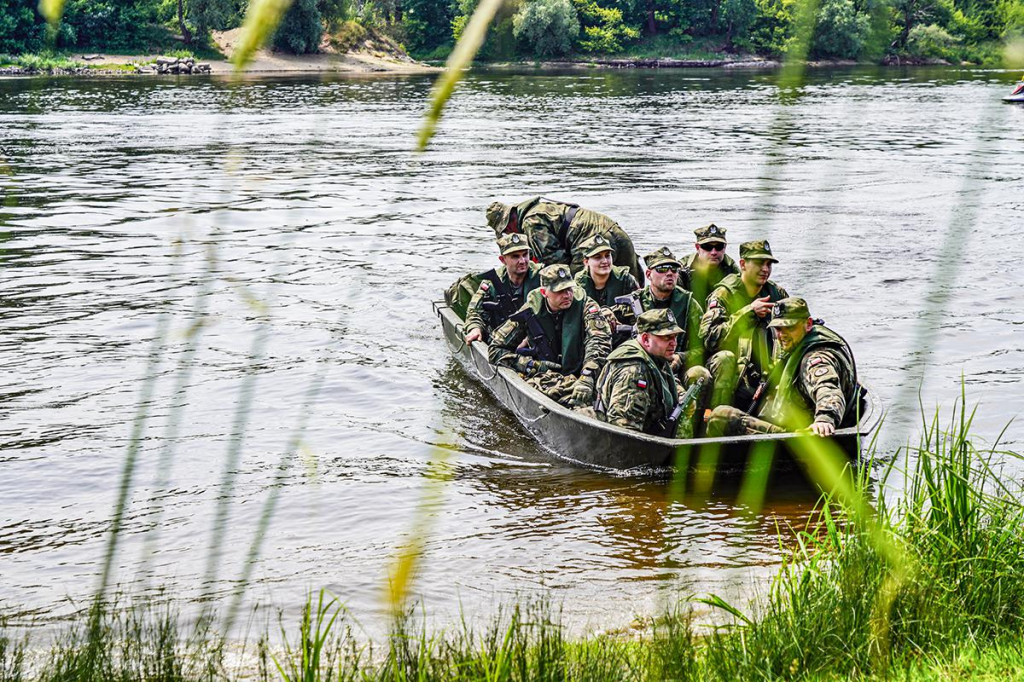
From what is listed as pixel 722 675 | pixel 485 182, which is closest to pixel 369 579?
pixel 722 675

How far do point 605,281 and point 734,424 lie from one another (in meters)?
3.21

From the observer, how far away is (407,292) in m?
18.9

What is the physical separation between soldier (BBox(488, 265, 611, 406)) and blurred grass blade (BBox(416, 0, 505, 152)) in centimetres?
997

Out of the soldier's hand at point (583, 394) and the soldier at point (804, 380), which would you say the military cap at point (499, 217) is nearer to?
the soldier's hand at point (583, 394)

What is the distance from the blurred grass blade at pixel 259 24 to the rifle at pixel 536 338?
35.3 feet

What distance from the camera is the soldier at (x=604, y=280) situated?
1220cm

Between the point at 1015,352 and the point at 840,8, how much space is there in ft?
47.8

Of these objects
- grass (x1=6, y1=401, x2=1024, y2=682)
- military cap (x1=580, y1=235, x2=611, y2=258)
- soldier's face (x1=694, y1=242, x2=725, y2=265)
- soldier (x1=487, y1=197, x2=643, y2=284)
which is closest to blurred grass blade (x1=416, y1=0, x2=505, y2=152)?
grass (x1=6, y1=401, x2=1024, y2=682)

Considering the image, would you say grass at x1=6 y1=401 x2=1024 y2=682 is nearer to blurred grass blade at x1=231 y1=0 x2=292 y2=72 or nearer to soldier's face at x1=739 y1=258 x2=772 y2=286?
blurred grass blade at x1=231 y1=0 x2=292 y2=72

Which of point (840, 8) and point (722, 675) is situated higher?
point (840, 8)

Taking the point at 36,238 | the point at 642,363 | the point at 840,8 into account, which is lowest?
the point at 36,238

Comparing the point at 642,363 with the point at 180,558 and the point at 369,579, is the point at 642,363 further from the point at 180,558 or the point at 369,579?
the point at 180,558

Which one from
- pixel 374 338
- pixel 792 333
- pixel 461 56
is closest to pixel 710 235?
pixel 792 333

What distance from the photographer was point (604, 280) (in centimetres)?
1252
